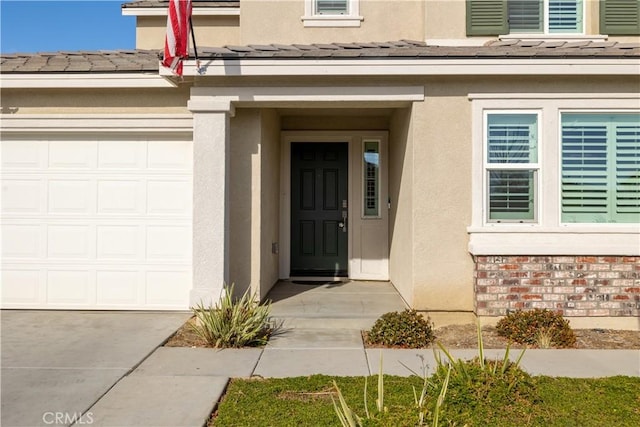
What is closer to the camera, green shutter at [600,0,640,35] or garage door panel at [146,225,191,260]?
garage door panel at [146,225,191,260]

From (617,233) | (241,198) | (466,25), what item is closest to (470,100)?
(466,25)

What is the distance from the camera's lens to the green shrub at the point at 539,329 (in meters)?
5.71

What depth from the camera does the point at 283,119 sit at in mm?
9727

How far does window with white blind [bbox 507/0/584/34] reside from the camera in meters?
7.84

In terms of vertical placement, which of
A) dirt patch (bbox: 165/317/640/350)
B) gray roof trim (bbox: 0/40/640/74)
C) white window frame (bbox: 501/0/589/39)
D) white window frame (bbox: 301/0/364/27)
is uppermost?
white window frame (bbox: 301/0/364/27)

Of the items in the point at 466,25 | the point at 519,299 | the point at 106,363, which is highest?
the point at 466,25

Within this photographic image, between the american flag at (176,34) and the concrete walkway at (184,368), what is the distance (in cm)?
337

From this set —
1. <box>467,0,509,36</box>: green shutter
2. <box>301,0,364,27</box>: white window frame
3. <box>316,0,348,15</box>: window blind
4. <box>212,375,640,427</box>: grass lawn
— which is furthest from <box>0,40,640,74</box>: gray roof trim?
<box>212,375,640,427</box>: grass lawn

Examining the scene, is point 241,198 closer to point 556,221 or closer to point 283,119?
point 283,119

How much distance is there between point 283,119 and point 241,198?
2893mm

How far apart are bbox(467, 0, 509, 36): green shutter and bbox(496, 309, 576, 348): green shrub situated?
14.1ft

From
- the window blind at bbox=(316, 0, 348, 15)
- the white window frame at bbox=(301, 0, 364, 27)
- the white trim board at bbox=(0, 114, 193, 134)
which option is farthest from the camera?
the window blind at bbox=(316, 0, 348, 15)

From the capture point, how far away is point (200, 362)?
5.15m

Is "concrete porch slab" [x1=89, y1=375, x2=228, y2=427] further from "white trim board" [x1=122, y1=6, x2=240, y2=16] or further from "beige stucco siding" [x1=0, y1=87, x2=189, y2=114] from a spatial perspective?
"white trim board" [x1=122, y1=6, x2=240, y2=16]
